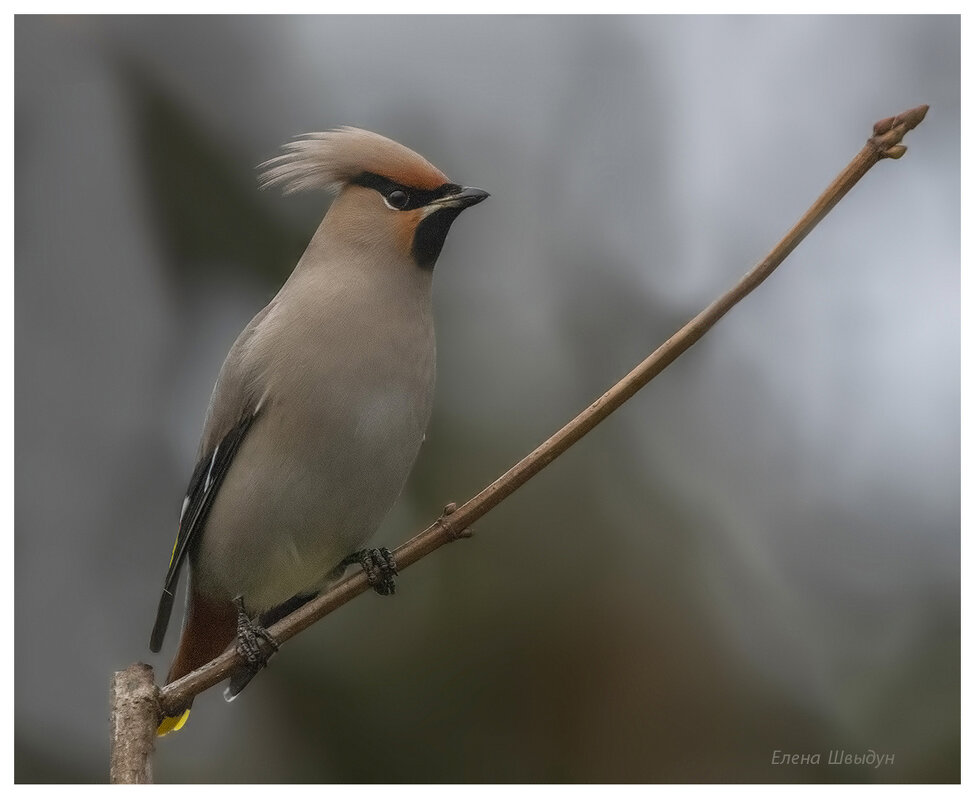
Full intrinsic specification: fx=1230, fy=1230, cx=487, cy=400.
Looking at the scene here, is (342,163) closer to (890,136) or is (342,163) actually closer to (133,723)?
(133,723)

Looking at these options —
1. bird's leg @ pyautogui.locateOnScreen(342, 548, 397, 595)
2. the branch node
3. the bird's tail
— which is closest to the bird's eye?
bird's leg @ pyautogui.locateOnScreen(342, 548, 397, 595)

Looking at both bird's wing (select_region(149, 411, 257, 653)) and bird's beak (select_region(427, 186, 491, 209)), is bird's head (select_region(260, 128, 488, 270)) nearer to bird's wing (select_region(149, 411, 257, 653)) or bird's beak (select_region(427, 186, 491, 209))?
bird's beak (select_region(427, 186, 491, 209))

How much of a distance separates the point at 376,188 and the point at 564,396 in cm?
142

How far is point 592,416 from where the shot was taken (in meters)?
2.29

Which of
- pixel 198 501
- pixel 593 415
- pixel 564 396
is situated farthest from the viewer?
pixel 564 396

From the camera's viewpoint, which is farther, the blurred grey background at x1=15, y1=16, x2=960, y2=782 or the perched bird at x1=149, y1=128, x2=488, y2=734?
the blurred grey background at x1=15, y1=16, x2=960, y2=782

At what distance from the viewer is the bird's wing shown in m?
3.44

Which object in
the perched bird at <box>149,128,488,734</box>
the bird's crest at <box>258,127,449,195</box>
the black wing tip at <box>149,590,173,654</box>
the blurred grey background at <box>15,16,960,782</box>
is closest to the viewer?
the perched bird at <box>149,128,488,734</box>

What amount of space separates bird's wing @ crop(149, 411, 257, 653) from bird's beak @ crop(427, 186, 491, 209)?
2.59ft

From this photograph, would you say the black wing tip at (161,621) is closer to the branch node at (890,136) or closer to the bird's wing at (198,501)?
the bird's wing at (198,501)

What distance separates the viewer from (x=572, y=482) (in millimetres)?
4570

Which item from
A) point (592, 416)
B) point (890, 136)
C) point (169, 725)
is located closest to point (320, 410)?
point (169, 725)
